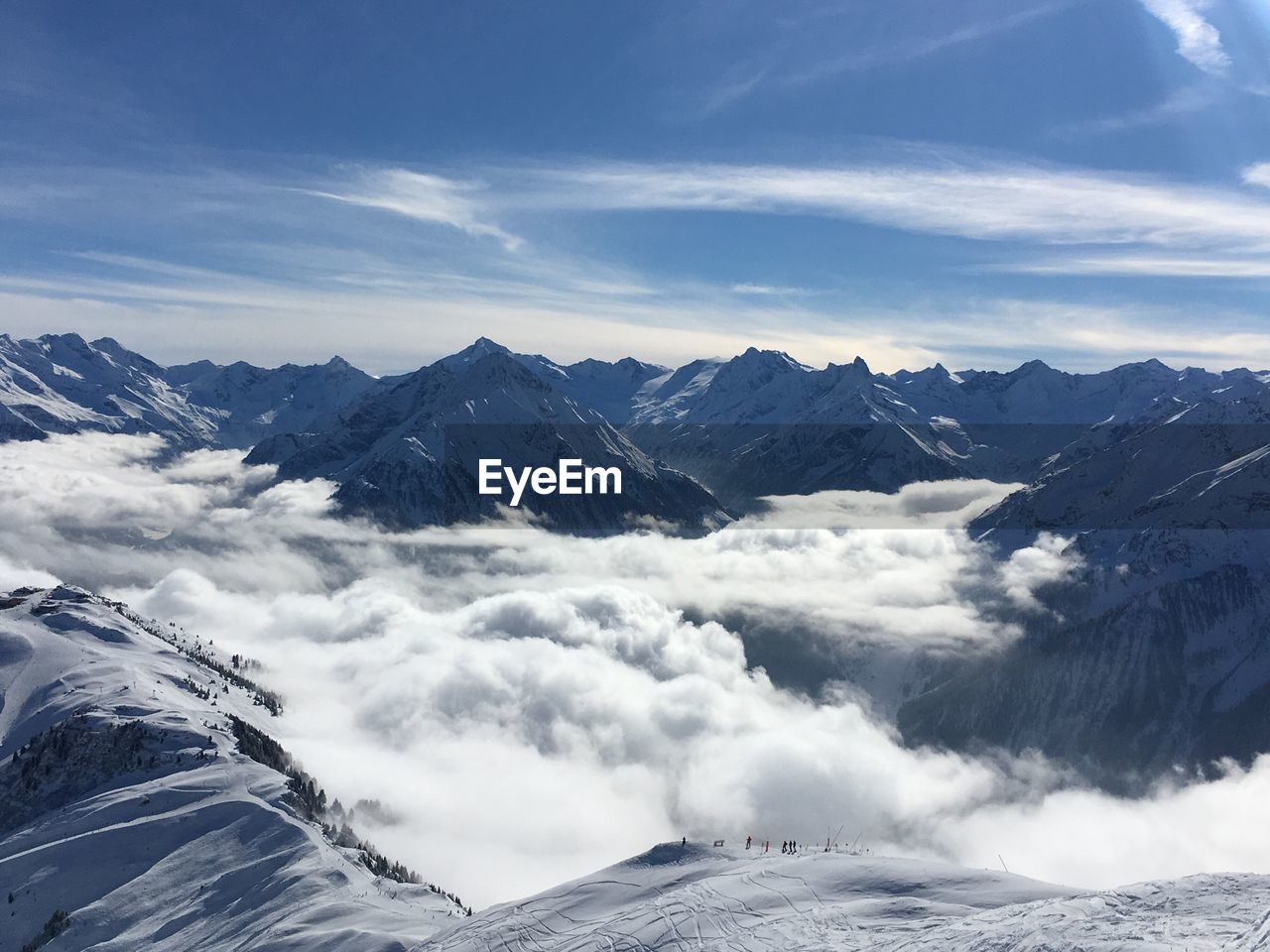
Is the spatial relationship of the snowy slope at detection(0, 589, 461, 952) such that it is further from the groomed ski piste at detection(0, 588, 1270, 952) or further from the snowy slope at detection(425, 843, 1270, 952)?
the snowy slope at detection(425, 843, 1270, 952)

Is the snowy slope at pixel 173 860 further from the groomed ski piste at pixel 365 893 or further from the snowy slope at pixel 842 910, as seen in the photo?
the snowy slope at pixel 842 910

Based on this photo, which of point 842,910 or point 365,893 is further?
point 365,893

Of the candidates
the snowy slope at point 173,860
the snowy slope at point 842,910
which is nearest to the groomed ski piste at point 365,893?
the snowy slope at point 842,910

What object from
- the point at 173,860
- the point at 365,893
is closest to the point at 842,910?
the point at 365,893

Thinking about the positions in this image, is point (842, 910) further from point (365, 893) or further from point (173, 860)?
point (173, 860)

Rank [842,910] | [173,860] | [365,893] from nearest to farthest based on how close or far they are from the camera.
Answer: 1. [842,910]
2. [365,893]
3. [173,860]

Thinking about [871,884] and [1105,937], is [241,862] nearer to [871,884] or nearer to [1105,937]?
[871,884]

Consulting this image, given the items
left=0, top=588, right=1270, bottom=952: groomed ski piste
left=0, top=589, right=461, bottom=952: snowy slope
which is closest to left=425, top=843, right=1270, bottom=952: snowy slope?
left=0, top=588, right=1270, bottom=952: groomed ski piste
